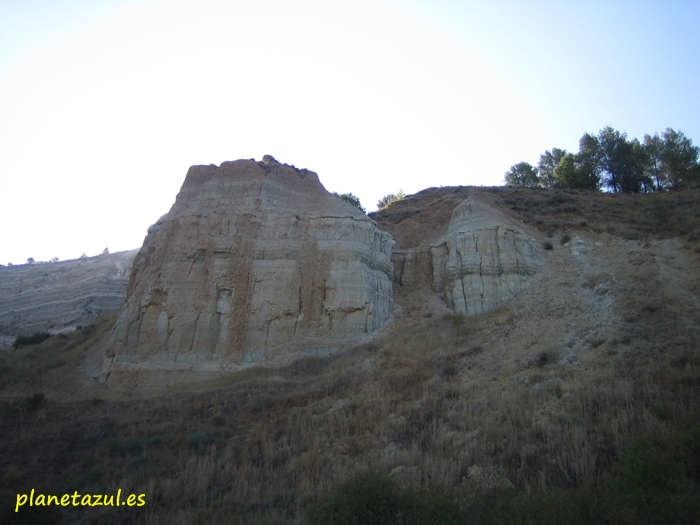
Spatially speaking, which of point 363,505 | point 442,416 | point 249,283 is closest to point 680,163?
point 249,283

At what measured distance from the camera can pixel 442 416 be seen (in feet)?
43.4

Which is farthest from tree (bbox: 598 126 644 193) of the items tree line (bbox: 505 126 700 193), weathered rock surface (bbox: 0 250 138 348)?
weathered rock surface (bbox: 0 250 138 348)

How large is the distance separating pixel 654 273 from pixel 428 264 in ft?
36.5

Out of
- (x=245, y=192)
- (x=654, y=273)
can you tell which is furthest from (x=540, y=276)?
(x=245, y=192)

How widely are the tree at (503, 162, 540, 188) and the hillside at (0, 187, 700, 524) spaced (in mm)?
20253

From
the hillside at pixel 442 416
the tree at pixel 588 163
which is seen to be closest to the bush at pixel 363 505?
the hillside at pixel 442 416

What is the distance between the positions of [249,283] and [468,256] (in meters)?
10.6

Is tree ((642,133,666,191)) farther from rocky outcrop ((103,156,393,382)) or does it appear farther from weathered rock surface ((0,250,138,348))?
weathered rock surface ((0,250,138,348))

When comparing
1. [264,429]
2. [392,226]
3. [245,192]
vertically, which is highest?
[245,192]

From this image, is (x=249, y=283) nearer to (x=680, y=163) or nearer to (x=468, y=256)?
(x=468, y=256)

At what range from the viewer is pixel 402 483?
9633mm

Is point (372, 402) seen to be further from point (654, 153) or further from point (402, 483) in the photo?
point (654, 153)

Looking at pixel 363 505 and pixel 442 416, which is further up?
pixel 363 505

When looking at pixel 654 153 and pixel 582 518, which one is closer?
pixel 582 518
